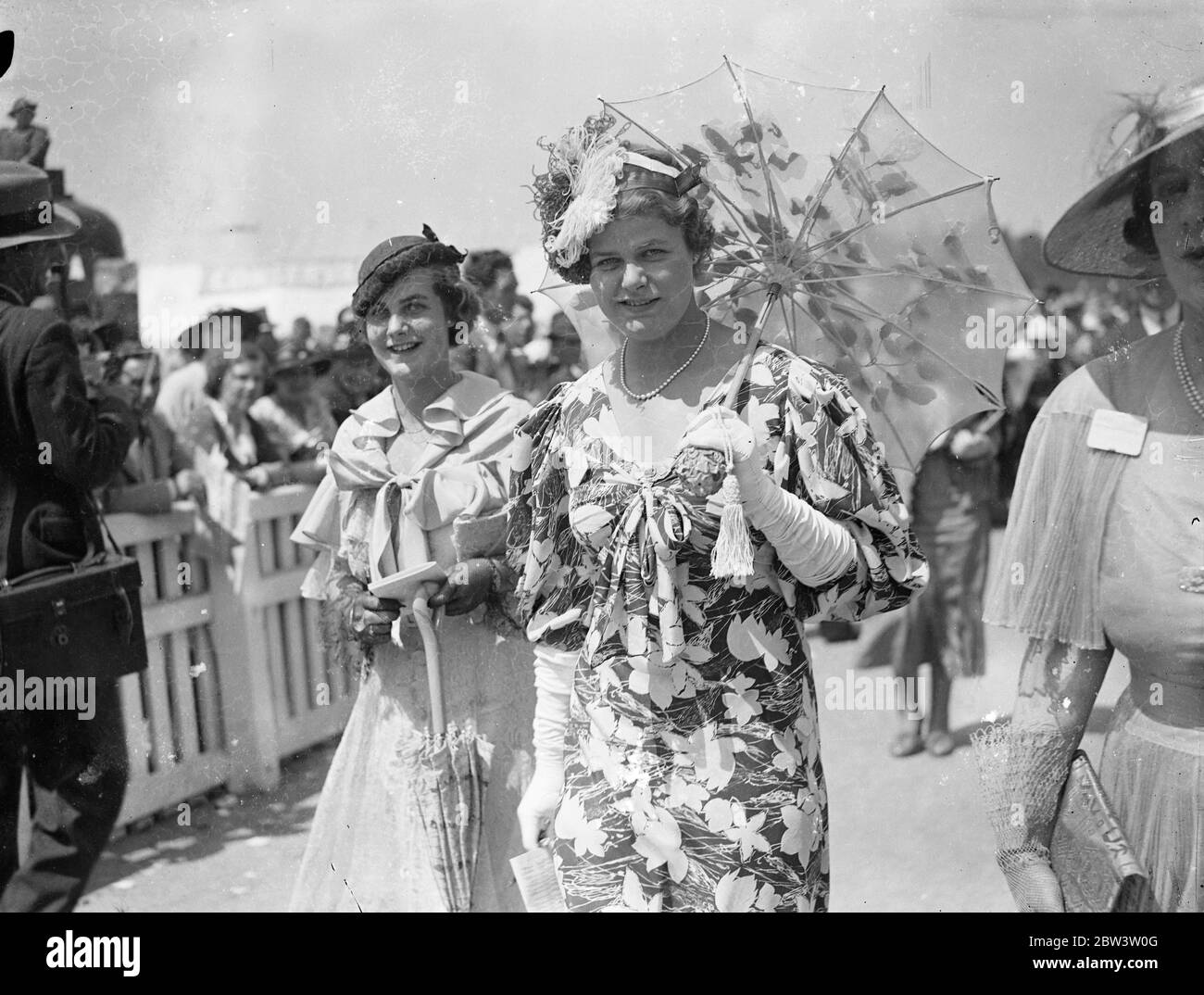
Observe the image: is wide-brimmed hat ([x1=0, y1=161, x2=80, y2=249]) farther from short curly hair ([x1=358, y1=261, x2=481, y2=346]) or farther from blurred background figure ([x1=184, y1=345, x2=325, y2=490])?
short curly hair ([x1=358, y1=261, x2=481, y2=346])

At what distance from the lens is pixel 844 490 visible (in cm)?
287

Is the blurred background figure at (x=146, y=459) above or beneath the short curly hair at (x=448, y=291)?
beneath

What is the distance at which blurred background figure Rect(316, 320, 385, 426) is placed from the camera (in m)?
4.09

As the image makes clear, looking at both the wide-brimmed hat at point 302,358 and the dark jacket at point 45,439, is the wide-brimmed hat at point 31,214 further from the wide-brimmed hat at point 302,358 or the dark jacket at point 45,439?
the wide-brimmed hat at point 302,358

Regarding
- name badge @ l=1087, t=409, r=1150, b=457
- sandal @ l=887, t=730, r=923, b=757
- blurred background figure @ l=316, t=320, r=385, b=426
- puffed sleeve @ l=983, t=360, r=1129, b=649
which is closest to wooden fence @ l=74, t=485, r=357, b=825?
blurred background figure @ l=316, t=320, r=385, b=426

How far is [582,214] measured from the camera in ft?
9.64

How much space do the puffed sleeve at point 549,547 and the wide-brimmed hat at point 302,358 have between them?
1.15 m

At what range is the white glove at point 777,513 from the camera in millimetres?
2678

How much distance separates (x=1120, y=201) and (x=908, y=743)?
1.50m

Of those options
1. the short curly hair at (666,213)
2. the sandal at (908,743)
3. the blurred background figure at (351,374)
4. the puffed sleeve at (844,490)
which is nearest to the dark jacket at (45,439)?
the blurred background figure at (351,374)

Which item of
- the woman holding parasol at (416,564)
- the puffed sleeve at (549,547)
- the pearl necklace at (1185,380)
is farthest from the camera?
the woman holding parasol at (416,564)
